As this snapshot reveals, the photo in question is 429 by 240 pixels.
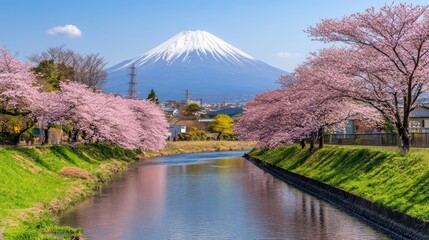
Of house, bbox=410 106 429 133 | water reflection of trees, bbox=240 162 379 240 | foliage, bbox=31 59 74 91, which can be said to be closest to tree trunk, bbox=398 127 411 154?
water reflection of trees, bbox=240 162 379 240

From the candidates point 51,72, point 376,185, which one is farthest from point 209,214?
point 51,72

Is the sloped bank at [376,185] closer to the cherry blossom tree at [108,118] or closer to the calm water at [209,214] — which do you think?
the calm water at [209,214]

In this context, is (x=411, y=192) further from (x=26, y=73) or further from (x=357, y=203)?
(x=26, y=73)

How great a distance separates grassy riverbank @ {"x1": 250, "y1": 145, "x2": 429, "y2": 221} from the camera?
1731 cm

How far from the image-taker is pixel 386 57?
76.0 ft

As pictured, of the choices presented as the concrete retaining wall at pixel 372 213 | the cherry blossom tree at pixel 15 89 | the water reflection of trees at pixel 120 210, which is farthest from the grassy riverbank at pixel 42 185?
the concrete retaining wall at pixel 372 213

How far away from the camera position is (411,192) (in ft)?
58.5

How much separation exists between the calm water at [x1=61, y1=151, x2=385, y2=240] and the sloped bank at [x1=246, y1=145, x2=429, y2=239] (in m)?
0.66

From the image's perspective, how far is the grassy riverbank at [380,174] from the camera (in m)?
17.3

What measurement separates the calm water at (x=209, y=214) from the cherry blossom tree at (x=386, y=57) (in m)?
5.51

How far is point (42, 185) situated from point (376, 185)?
14.7 meters

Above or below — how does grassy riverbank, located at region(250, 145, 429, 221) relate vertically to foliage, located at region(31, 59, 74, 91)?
below

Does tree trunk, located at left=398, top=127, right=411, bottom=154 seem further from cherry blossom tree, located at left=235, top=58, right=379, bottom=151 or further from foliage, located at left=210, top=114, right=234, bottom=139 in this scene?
foliage, located at left=210, top=114, right=234, bottom=139

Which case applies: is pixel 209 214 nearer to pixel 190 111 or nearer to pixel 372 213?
pixel 372 213
